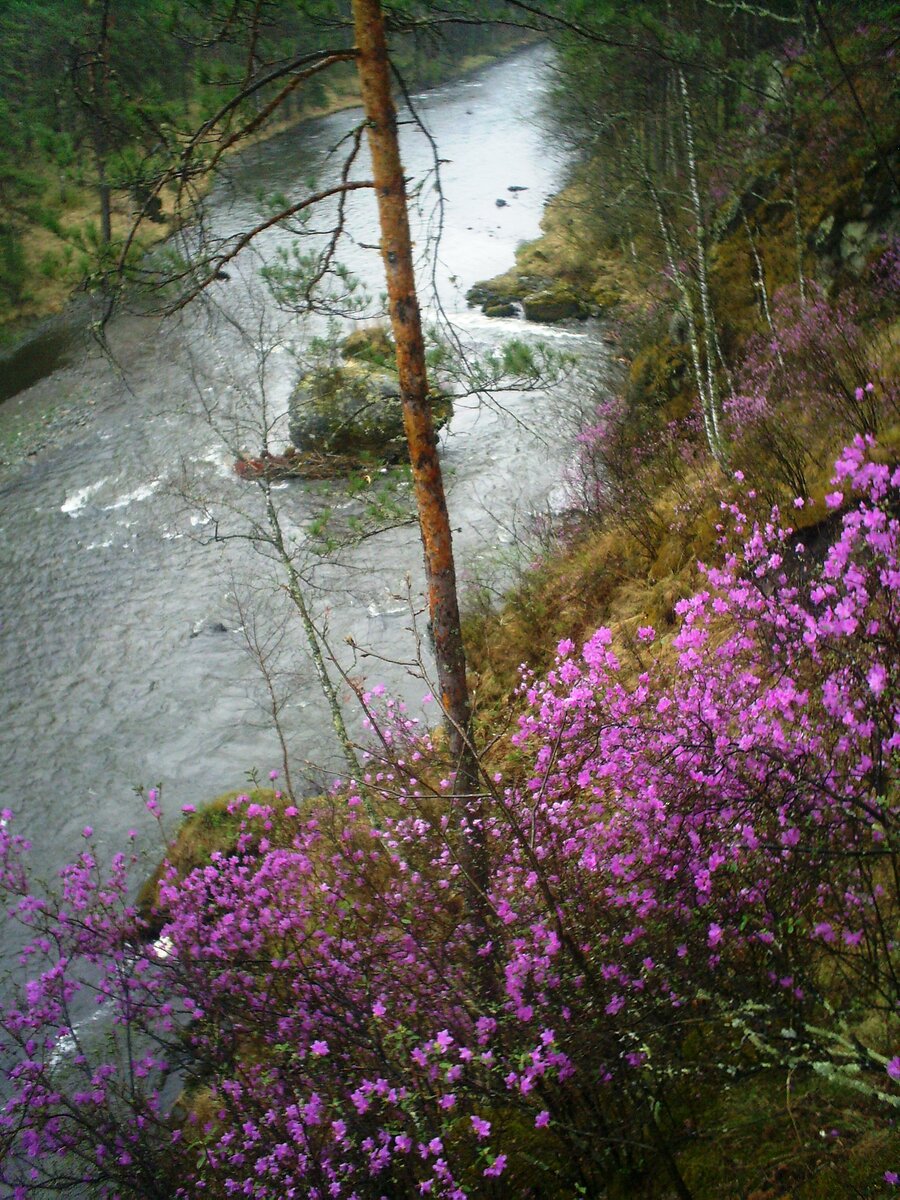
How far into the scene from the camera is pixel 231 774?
10.2m

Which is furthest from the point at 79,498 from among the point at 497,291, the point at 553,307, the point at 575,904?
the point at 575,904

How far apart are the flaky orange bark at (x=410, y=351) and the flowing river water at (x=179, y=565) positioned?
32.3 inches

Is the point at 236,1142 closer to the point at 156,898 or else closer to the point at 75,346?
the point at 156,898

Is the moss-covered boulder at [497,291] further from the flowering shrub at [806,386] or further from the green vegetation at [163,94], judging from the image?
the green vegetation at [163,94]

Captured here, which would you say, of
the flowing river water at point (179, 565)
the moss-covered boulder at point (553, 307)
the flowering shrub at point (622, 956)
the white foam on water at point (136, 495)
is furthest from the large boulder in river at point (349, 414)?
the flowering shrub at point (622, 956)

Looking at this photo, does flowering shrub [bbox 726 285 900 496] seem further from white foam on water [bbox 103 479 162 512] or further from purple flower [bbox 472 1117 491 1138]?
white foam on water [bbox 103 479 162 512]

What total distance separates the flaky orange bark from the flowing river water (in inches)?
32.3

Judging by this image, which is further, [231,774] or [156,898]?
Answer: [231,774]

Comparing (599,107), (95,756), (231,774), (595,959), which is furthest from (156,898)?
(599,107)

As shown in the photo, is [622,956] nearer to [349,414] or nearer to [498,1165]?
[498,1165]

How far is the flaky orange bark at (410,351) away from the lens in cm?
371

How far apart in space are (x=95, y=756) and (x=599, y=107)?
10.5m

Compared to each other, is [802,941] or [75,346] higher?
[75,346]

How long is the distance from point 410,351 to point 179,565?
10.7 meters
